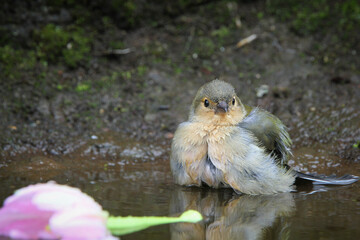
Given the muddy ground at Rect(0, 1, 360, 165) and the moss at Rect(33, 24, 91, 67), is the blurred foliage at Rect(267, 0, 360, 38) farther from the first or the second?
the moss at Rect(33, 24, 91, 67)

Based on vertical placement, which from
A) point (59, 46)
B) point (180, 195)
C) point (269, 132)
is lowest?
point (180, 195)

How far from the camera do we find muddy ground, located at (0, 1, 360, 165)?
193 inches

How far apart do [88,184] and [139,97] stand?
2.03 m

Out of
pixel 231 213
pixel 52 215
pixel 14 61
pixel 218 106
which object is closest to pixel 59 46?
pixel 14 61

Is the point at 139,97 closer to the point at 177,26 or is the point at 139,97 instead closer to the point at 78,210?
the point at 177,26

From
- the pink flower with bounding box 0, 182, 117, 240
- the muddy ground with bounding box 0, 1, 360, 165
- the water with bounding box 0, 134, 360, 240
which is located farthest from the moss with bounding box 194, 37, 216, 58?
the pink flower with bounding box 0, 182, 117, 240

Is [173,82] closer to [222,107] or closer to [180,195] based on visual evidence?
[222,107]

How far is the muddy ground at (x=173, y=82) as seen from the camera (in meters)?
4.89

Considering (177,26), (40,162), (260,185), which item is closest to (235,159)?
(260,185)

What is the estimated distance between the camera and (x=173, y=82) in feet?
19.2

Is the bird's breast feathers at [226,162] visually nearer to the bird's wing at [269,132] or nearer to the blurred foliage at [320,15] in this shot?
the bird's wing at [269,132]

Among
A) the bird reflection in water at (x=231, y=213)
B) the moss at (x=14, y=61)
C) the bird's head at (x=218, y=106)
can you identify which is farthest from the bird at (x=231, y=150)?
the moss at (x=14, y=61)

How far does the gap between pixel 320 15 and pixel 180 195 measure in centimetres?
393

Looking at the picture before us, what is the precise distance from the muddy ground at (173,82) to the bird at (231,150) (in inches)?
27.8
